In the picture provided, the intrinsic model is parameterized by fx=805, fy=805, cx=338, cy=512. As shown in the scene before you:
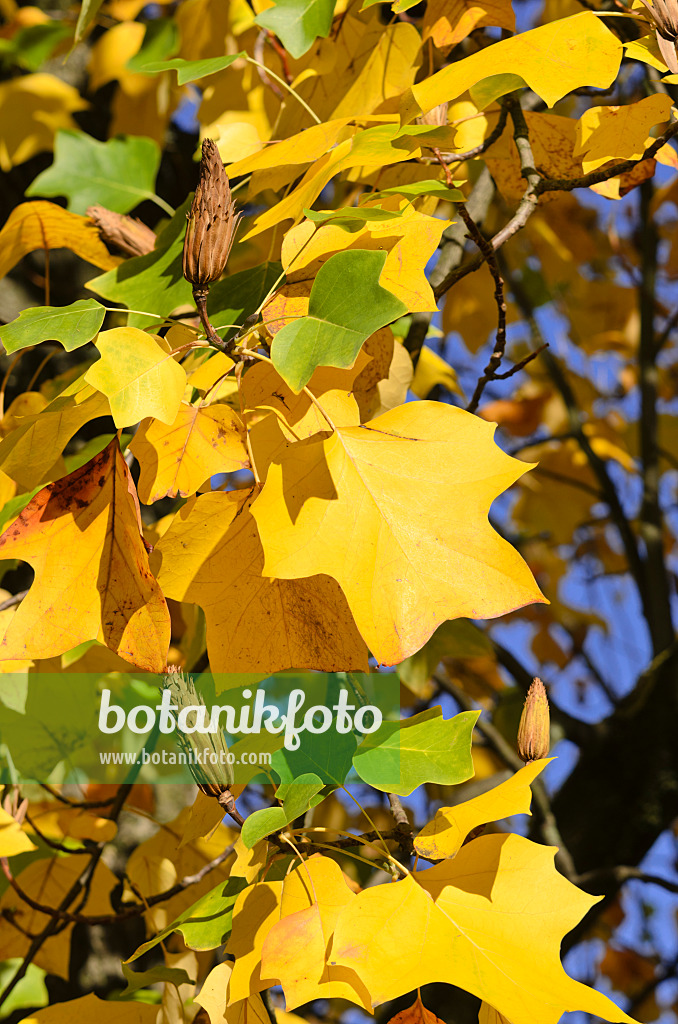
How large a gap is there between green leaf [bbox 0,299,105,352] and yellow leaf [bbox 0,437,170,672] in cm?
9

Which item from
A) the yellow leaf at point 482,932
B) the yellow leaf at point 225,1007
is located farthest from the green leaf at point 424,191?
the yellow leaf at point 225,1007

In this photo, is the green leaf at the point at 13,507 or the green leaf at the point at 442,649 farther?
the green leaf at the point at 442,649

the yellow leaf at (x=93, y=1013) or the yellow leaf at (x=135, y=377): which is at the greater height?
the yellow leaf at (x=135, y=377)

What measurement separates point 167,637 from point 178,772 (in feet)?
2.03

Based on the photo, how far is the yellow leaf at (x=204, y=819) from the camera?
537 mm

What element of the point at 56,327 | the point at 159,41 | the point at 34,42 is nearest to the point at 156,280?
the point at 56,327

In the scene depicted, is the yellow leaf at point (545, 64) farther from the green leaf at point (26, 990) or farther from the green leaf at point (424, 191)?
the green leaf at point (26, 990)

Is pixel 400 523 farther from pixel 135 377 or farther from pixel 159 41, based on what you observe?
pixel 159 41

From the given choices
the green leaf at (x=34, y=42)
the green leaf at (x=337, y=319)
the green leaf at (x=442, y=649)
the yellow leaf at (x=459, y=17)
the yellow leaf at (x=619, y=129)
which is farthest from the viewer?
the green leaf at (x=34, y=42)

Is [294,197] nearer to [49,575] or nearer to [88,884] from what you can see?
[49,575]

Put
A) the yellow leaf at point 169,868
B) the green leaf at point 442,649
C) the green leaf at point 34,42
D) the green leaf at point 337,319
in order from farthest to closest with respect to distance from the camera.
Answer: the green leaf at point 34,42 → the green leaf at point 442,649 → the yellow leaf at point 169,868 → the green leaf at point 337,319

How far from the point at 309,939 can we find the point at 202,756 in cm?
12

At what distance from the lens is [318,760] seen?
527 mm

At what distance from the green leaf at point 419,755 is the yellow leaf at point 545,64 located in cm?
37
